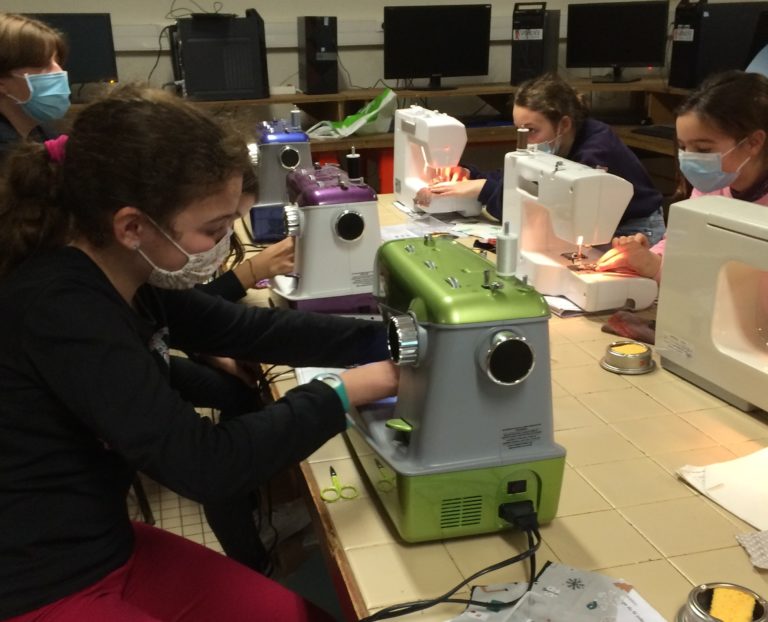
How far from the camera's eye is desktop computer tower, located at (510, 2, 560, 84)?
169 inches

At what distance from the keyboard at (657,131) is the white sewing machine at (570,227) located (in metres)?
2.28

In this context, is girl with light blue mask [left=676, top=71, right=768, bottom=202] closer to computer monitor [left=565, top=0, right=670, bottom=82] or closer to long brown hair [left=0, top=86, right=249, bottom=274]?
long brown hair [left=0, top=86, right=249, bottom=274]

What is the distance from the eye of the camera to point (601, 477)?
1106 millimetres

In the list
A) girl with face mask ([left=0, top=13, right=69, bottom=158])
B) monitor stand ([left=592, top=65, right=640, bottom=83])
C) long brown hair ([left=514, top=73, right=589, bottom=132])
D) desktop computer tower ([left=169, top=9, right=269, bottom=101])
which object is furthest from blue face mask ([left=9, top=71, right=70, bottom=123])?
monitor stand ([left=592, top=65, right=640, bottom=83])

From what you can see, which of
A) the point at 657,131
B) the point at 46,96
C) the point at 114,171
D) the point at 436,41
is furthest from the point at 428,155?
the point at 436,41

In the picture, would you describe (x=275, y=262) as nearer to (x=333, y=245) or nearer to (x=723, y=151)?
(x=333, y=245)

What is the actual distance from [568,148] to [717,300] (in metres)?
1.20

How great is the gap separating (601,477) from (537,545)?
0.73 feet

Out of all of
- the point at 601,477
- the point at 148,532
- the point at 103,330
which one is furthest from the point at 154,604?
the point at 601,477

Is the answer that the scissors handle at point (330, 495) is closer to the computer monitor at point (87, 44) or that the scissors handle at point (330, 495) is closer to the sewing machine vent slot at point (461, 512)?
the sewing machine vent slot at point (461, 512)

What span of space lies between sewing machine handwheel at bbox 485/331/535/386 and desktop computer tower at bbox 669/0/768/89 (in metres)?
3.78

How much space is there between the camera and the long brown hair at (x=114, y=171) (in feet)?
3.10

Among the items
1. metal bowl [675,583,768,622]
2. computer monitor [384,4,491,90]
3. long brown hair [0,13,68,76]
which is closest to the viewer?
metal bowl [675,583,768,622]

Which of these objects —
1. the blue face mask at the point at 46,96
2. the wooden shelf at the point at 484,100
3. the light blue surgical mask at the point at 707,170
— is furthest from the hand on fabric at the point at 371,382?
the wooden shelf at the point at 484,100
